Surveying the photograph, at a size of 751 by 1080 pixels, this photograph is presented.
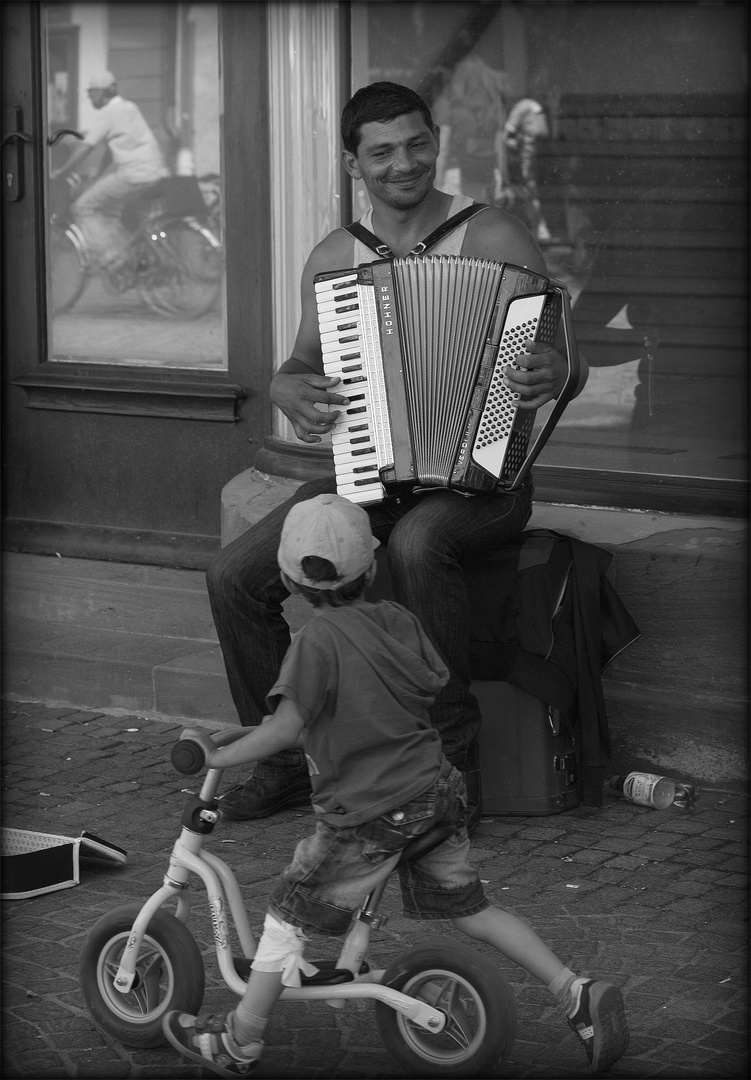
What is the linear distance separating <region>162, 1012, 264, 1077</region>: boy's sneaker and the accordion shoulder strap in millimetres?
1968

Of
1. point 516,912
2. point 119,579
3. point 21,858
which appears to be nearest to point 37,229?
point 119,579

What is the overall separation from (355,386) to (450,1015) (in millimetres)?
1658

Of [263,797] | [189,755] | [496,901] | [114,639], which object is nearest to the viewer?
[189,755]

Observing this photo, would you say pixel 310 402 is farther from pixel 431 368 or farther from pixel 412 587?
pixel 412 587

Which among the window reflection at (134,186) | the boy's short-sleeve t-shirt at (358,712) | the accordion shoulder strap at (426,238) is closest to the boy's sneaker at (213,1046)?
the boy's short-sleeve t-shirt at (358,712)

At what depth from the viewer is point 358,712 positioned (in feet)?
8.38

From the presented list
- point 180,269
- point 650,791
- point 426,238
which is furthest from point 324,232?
point 650,791

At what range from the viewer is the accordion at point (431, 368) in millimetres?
3572

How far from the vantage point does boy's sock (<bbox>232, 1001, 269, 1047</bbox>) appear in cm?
253

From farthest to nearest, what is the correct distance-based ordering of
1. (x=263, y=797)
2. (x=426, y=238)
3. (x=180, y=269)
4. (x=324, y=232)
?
(x=180, y=269)
(x=324, y=232)
(x=263, y=797)
(x=426, y=238)

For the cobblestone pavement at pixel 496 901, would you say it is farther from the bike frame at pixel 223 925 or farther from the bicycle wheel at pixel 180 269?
the bicycle wheel at pixel 180 269

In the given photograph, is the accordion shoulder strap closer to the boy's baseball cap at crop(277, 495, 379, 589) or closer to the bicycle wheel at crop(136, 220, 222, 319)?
the boy's baseball cap at crop(277, 495, 379, 589)

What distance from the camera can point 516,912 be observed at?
329 centimetres

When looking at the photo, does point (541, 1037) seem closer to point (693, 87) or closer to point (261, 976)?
point (261, 976)
